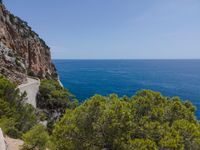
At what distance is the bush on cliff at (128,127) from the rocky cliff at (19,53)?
29.6 m

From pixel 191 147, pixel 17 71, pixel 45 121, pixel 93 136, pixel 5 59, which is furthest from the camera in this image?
pixel 17 71

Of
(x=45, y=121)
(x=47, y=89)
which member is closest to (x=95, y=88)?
(x=47, y=89)

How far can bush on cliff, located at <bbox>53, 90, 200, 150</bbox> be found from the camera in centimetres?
1294

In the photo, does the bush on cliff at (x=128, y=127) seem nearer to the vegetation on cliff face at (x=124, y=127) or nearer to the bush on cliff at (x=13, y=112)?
the vegetation on cliff face at (x=124, y=127)

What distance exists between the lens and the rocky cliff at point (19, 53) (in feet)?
147

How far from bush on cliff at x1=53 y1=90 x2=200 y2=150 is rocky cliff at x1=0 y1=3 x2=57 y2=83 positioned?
97.0 feet

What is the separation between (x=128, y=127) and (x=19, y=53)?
5099 centimetres

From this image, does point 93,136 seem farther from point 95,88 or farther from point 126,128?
point 95,88

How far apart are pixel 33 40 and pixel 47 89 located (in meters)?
23.5

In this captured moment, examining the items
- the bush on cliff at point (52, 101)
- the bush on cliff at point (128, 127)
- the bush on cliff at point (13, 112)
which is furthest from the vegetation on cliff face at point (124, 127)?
the bush on cliff at point (52, 101)

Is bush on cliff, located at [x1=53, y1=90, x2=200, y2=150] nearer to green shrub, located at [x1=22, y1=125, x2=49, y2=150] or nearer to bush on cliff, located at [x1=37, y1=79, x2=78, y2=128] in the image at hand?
green shrub, located at [x1=22, y1=125, x2=49, y2=150]

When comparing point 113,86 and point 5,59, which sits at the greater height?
point 5,59

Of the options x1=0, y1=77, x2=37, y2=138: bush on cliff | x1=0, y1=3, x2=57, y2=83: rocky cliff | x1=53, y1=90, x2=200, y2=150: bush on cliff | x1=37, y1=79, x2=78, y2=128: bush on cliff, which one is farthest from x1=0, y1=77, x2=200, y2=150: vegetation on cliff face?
x1=0, y1=3, x2=57, y2=83: rocky cliff

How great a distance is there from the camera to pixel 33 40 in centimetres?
6700
